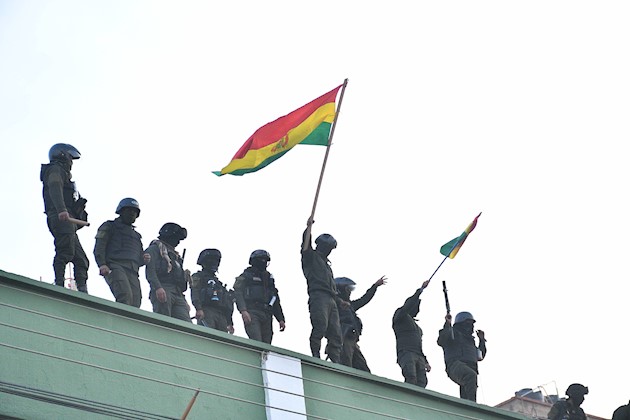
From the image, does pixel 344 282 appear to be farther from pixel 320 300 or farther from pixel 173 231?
pixel 173 231

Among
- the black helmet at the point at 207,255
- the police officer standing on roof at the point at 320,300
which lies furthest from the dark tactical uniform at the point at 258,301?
the police officer standing on roof at the point at 320,300

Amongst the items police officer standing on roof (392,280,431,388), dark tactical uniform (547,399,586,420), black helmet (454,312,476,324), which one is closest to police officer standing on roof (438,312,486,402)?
black helmet (454,312,476,324)

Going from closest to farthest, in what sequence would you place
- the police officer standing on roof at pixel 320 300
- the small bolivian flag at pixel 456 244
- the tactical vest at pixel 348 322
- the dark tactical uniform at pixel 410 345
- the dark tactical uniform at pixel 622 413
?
the dark tactical uniform at pixel 622 413, the police officer standing on roof at pixel 320 300, the tactical vest at pixel 348 322, the dark tactical uniform at pixel 410 345, the small bolivian flag at pixel 456 244

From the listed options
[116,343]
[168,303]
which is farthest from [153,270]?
[116,343]

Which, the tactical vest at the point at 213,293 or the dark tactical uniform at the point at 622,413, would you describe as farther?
the tactical vest at the point at 213,293

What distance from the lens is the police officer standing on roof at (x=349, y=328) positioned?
1181 cm

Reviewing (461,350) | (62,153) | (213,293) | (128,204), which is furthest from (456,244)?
(62,153)

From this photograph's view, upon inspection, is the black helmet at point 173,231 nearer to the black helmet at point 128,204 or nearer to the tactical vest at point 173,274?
the tactical vest at point 173,274

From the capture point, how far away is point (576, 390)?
505 inches

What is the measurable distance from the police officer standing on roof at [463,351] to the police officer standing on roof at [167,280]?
3395 millimetres

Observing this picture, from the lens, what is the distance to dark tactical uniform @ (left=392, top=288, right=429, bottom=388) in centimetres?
1196

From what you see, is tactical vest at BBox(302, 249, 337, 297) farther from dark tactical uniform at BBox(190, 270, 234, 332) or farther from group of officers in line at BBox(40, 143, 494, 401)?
dark tactical uniform at BBox(190, 270, 234, 332)

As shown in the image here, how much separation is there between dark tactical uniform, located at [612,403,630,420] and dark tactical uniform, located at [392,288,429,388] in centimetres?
339

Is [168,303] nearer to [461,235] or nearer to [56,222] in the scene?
[56,222]
